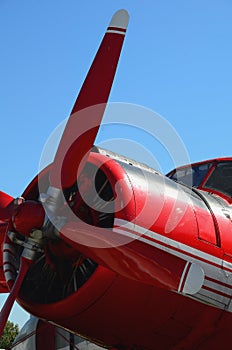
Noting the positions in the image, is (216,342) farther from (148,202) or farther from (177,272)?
(148,202)

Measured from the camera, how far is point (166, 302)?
8.30 m

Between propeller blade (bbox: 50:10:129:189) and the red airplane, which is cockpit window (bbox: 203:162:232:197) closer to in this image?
the red airplane

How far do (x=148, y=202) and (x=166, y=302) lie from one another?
1346 millimetres

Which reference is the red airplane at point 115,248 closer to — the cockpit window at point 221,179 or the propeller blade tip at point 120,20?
the propeller blade tip at point 120,20

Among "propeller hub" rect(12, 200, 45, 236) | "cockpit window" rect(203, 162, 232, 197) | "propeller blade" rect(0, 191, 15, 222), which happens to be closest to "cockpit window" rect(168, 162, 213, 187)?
"cockpit window" rect(203, 162, 232, 197)

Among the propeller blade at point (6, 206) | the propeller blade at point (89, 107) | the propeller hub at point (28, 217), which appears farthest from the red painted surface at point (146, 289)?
the propeller blade at point (6, 206)

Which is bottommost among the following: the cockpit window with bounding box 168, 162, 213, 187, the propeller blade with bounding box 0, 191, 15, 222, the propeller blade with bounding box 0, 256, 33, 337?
the propeller blade with bounding box 0, 256, 33, 337

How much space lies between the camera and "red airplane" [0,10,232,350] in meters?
7.67

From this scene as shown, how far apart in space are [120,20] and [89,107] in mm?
1201

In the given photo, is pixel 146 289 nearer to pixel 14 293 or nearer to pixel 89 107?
pixel 14 293

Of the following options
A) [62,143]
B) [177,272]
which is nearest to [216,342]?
[177,272]

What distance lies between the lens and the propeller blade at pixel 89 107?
8.23 m

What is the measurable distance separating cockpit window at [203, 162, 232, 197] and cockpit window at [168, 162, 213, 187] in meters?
0.16

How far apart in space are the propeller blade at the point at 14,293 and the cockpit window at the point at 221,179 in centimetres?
336
